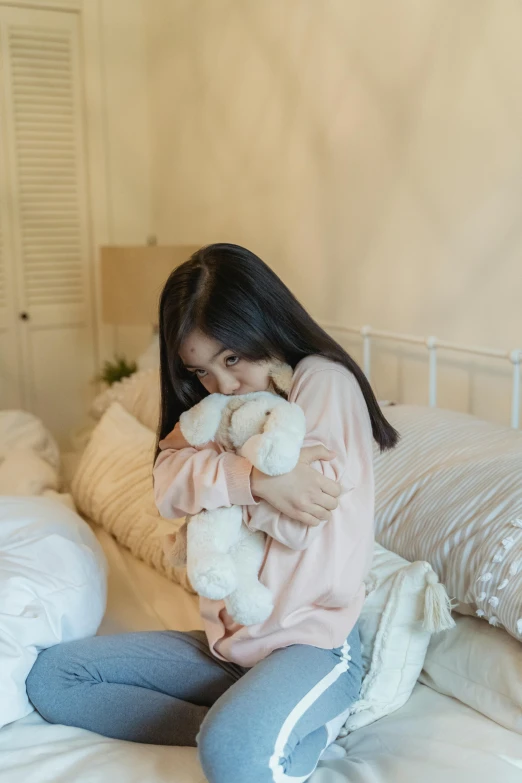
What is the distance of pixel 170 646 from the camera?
115 centimetres

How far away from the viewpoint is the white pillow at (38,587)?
3.67 feet

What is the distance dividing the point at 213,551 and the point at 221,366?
248 millimetres

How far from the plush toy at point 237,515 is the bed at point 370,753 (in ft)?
0.70

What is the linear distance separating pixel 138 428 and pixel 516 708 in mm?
1225

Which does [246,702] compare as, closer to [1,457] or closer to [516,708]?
[516,708]

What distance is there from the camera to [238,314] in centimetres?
103

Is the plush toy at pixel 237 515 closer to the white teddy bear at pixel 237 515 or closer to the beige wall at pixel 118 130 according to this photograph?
the white teddy bear at pixel 237 515

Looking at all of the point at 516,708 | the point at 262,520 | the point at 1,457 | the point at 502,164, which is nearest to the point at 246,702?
the point at 262,520

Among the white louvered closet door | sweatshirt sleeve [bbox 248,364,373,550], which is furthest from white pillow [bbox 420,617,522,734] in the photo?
the white louvered closet door

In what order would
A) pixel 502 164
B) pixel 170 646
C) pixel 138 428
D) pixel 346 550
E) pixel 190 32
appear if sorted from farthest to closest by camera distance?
pixel 190 32 < pixel 138 428 < pixel 502 164 < pixel 170 646 < pixel 346 550

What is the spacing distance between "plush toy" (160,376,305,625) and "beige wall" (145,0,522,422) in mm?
731

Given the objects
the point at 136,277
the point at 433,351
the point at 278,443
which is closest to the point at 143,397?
the point at 136,277

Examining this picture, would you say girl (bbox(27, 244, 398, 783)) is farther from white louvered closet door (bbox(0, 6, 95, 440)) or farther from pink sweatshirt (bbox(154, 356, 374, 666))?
white louvered closet door (bbox(0, 6, 95, 440))

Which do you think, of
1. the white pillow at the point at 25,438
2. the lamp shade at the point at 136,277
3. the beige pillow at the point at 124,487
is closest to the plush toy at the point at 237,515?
the beige pillow at the point at 124,487
